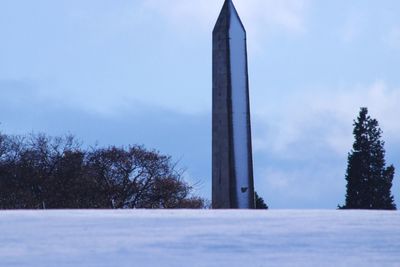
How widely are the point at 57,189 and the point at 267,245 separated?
107 ft

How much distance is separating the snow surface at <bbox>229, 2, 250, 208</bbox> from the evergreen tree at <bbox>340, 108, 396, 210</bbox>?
48.9 feet

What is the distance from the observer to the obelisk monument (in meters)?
12.8

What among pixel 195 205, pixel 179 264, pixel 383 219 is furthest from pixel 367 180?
pixel 179 264

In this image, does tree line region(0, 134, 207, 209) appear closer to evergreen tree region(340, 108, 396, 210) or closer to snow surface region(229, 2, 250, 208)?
evergreen tree region(340, 108, 396, 210)

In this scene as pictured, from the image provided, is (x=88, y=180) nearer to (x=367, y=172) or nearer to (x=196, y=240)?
(x=367, y=172)

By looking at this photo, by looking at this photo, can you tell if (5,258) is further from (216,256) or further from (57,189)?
(57,189)

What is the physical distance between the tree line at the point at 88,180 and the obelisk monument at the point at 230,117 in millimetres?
21586

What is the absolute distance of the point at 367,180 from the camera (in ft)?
94.3

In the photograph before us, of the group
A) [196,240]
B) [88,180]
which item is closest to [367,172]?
[88,180]

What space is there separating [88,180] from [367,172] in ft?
41.2

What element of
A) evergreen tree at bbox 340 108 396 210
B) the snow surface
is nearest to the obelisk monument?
the snow surface

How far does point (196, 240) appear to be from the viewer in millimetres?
3883

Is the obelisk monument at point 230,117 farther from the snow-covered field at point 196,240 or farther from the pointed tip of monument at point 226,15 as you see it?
the snow-covered field at point 196,240

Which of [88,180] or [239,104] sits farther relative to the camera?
[88,180]
